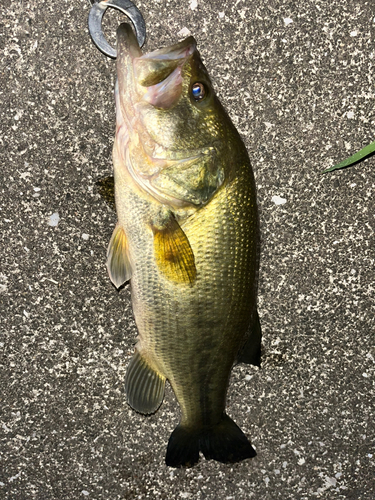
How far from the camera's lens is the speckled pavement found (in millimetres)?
1997

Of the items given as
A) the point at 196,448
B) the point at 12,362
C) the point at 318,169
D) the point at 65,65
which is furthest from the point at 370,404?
the point at 65,65

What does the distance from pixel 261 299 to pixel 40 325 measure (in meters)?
1.15

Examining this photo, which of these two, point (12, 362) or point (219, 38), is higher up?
point (219, 38)

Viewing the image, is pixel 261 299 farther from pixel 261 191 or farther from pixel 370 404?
pixel 370 404

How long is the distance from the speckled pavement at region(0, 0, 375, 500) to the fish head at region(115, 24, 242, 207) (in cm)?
47

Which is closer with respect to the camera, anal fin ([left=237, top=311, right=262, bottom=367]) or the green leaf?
anal fin ([left=237, top=311, right=262, bottom=367])

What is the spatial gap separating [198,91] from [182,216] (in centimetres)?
49

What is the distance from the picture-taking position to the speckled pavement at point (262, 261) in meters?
2.00

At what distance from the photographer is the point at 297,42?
204cm

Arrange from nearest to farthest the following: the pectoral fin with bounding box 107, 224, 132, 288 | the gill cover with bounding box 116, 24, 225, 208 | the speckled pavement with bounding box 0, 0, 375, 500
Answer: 1. the gill cover with bounding box 116, 24, 225, 208
2. the pectoral fin with bounding box 107, 224, 132, 288
3. the speckled pavement with bounding box 0, 0, 375, 500

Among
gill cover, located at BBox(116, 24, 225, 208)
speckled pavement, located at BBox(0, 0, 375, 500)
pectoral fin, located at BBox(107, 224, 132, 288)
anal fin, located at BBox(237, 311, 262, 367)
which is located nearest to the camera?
gill cover, located at BBox(116, 24, 225, 208)

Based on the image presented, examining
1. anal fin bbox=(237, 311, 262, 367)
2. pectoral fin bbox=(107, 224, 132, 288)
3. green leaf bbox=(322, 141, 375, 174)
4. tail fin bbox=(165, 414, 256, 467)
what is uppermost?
pectoral fin bbox=(107, 224, 132, 288)

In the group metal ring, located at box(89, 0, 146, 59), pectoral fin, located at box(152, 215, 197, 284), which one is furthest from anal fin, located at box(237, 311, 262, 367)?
metal ring, located at box(89, 0, 146, 59)

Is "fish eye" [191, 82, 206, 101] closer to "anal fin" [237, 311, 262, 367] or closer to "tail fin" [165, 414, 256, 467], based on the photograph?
"anal fin" [237, 311, 262, 367]
